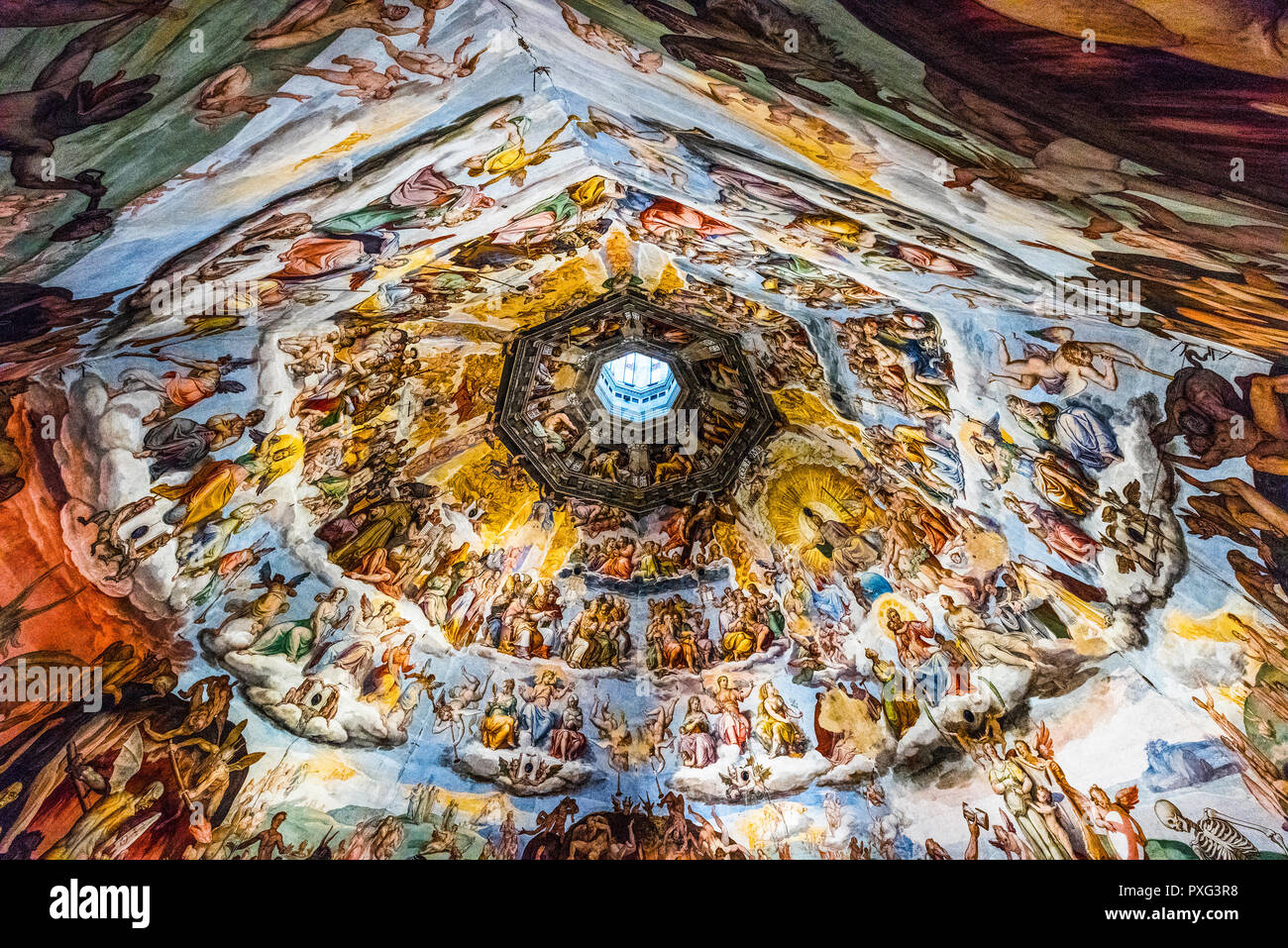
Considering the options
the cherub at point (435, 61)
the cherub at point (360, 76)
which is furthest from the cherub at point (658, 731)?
the cherub at point (360, 76)

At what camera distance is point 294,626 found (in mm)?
12703

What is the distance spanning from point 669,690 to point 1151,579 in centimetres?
720

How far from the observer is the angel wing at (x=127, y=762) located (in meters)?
11.1

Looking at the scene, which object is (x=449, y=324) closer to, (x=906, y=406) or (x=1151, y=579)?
(x=906, y=406)

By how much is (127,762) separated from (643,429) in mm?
7410

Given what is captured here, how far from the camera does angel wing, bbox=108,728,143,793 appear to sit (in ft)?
36.5

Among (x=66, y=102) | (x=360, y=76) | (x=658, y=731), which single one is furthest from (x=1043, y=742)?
(x=66, y=102)

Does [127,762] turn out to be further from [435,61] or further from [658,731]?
[435,61]

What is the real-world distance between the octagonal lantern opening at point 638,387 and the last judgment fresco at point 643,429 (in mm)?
87

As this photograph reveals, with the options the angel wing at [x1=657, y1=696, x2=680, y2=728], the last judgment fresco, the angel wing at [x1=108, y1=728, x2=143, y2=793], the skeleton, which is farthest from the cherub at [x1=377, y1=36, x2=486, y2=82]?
the angel wing at [x1=657, y1=696, x2=680, y2=728]

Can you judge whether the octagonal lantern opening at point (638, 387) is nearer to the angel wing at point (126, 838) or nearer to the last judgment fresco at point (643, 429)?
the last judgment fresco at point (643, 429)

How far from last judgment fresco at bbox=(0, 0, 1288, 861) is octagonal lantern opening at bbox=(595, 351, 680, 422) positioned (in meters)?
0.09

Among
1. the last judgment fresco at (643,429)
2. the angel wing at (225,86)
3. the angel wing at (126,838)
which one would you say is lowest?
the angel wing at (126,838)

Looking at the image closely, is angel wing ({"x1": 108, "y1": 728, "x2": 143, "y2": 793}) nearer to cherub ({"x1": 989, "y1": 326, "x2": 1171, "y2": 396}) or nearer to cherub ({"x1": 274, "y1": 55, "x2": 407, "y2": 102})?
cherub ({"x1": 274, "y1": 55, "x2": 407, "y2": 102})
